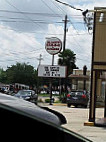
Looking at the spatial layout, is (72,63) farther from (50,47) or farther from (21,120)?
(21,120)

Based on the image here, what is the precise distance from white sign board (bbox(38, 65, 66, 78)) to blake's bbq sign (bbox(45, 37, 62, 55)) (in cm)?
376

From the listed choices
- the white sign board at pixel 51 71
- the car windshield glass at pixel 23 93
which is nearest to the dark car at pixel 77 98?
the white sign board at pixel 51 71

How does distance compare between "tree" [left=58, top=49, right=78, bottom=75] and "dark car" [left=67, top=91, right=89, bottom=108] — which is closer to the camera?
"dark car" [left=67, top=91, right=89, bottom=108]

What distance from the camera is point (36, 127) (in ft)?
5.27

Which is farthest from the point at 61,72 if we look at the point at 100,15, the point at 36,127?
the point at 36,127

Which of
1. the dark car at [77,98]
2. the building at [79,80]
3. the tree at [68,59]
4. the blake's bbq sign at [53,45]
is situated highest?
the tree at [68,59]

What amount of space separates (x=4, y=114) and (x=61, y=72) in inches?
966

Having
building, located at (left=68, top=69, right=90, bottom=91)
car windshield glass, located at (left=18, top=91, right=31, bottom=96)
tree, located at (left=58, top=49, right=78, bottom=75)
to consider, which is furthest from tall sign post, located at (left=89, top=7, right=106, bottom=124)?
tree, located at (left=58, top=49, right=78, bottom=75)

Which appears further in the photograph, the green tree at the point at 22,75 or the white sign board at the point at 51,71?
the green tree at the point at 22,75

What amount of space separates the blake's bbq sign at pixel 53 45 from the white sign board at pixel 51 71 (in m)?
3.76

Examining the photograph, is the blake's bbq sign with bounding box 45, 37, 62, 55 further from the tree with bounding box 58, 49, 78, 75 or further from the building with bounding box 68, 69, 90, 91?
the tree with bounding box 58, 49, 78, 75

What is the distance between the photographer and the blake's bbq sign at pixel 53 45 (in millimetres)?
29750

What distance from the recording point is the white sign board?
85.4 feet

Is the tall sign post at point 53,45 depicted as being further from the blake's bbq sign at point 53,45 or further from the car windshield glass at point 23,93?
the car windshield glass at point 23,93
